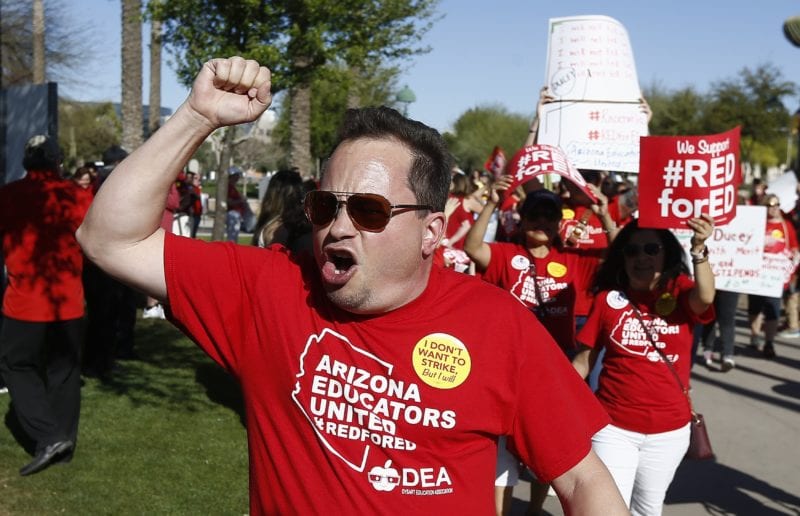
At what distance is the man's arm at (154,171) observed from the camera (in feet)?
6.70

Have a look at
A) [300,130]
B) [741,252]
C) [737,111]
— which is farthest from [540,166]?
[737,111]

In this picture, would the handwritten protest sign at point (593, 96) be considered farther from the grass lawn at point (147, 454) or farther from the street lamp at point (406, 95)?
the street lamp at point (406, 95)

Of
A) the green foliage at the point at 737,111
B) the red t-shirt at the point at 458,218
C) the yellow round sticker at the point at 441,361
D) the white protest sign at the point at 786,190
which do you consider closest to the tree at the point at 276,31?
the red t-shirt at the point at 458,218

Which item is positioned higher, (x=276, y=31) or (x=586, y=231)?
(x=276, y=31)

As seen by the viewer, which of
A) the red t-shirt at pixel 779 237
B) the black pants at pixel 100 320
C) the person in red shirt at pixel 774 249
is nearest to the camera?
the black pants at pixel 100 320

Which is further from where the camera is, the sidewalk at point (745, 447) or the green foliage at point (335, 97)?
the green foliage at point (335, 97)

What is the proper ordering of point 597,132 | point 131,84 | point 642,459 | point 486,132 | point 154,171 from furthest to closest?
1. point 486,132
2. point 131,84
3. point 597,132
4. point 642,459
5. point 154,171

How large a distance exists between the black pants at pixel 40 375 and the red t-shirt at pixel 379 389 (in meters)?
4.12

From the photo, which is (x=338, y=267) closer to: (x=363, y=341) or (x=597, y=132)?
(x=363, y=341)

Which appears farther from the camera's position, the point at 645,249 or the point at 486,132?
the point at 486,132

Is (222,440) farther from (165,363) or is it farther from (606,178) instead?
(606,178)

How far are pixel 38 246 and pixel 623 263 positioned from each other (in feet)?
12.5

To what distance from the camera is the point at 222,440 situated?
654 cm

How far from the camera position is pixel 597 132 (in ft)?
21.6
